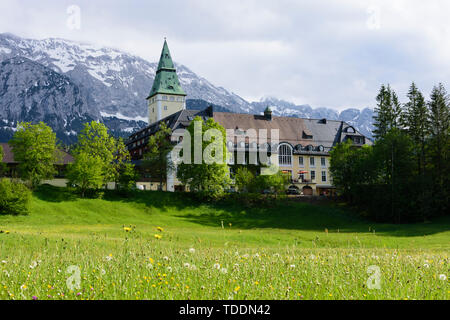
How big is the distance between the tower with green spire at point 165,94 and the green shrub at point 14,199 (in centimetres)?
10176

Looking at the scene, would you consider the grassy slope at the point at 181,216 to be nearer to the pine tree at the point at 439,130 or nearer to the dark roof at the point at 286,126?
the pine tree at the point at 439,130

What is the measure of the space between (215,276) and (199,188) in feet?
218

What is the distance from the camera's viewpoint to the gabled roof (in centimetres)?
16025

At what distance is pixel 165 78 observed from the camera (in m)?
163

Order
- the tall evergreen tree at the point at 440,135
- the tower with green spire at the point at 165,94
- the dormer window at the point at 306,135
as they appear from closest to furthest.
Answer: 1. the tall evergreen tree at the point at 440,135
2. the dormer window at the point at 306,135
3. the tower with green spire at the point at 165,94

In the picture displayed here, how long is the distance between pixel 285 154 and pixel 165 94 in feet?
224

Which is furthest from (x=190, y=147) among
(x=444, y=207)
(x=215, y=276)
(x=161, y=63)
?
(x=161, y=63)

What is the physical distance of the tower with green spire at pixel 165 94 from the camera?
158 meters

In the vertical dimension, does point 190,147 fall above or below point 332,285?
above

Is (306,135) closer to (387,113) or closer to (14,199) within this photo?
(387,113)

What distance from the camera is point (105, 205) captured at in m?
65.7

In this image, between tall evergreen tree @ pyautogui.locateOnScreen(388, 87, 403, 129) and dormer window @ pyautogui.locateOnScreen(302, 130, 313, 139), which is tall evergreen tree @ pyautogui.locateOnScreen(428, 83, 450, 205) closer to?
tall evergreen tree @ pyautogui.locateOnScreen(388, 87, 403, 129)

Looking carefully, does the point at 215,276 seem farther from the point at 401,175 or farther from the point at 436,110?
the point at 436,110

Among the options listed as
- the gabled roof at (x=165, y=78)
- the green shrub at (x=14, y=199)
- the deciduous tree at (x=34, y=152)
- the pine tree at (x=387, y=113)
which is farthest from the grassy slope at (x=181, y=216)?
the gabled roof at (x=165, y=78)
